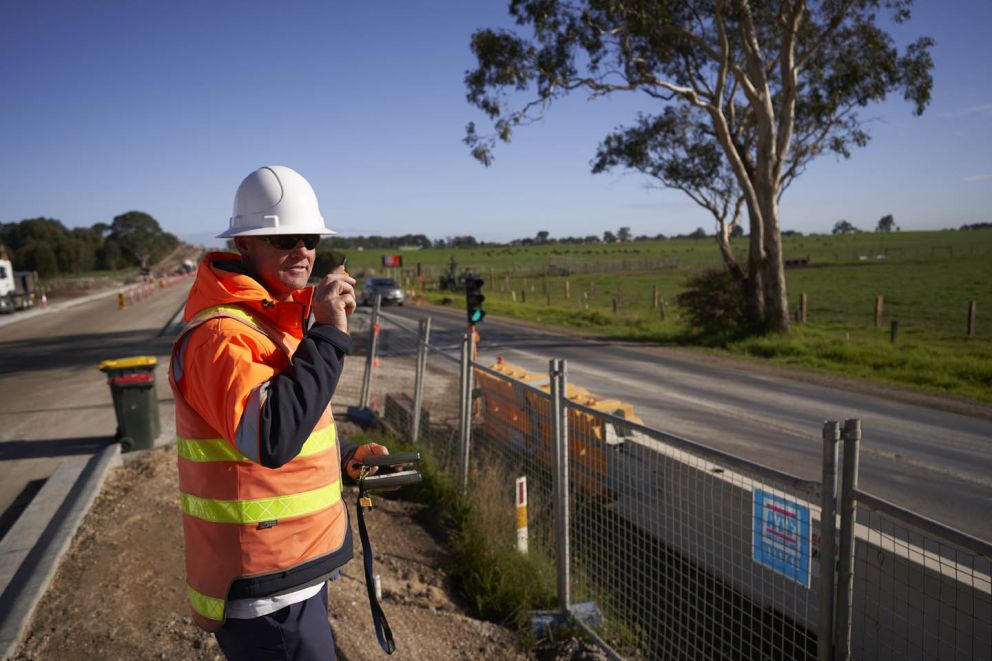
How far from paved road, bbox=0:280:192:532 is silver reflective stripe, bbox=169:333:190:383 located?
5366 mm

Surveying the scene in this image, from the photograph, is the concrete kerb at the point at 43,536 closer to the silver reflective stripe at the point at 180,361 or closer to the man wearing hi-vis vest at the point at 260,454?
the man wearing hi-vis vest at the point at 260,454

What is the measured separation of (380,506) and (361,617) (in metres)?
2.29

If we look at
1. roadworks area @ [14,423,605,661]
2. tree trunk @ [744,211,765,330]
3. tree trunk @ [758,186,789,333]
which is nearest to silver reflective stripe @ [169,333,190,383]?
roadworks area @ [14,423,605,661]

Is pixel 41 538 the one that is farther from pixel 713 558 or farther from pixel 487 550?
pixel 713 558

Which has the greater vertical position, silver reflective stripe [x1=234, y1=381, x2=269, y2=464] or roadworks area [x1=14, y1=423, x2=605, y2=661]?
silver reflective stripe [x1=234, y1=381, x2=269, y2=464]

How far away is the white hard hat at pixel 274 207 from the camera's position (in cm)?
227

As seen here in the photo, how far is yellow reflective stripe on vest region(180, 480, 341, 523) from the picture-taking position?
Answer: 79.3 inches

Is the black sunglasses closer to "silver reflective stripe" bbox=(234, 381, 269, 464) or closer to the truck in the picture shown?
"silver reflective stripe" bbox=(234, 381, 269, 464)

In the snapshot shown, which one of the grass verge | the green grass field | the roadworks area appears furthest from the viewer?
the green grass field

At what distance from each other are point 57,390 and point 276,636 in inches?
496

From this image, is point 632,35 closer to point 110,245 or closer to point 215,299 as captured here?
point 215,299

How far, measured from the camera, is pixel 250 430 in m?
1.81

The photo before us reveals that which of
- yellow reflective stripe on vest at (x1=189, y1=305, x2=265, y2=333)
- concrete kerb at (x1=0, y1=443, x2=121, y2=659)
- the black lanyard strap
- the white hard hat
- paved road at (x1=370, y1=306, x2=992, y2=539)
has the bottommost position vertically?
paved road at (x1=370, y1=306, x2=992, y2=539)

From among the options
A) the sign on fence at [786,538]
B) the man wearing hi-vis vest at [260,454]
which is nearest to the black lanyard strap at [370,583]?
the man wearing hi-vis vest at [260,454]
